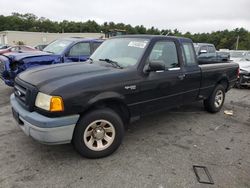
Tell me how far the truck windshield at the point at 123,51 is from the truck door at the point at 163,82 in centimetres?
22

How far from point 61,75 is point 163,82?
1798 mm

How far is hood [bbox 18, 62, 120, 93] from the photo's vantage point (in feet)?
11.4

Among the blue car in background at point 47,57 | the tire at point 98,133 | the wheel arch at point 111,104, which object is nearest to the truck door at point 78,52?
the blue car in background at point 47,57

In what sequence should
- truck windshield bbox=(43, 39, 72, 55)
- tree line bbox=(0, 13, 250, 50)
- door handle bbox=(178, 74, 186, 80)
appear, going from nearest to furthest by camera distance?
door handle bbox=(178, 74, 186, 80) < truck windshield bbox=(43, 39, 72, 55) < tree line bbox=(0, 13, 250, 50)

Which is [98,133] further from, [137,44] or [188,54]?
[188,54]

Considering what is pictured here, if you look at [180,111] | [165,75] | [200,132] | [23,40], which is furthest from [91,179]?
[23,40]

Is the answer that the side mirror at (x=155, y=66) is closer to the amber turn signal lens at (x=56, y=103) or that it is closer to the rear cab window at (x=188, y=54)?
the rear cab window at (x=188, y=54)

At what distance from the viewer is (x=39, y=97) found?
11.2ft

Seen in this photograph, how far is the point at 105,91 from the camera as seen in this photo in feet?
12.1

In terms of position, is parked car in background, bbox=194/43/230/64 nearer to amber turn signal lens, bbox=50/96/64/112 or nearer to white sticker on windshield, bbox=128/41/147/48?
white sticker on windshield, bbox=128/41/147/48

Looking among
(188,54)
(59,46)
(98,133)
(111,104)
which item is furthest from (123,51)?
(59,46)

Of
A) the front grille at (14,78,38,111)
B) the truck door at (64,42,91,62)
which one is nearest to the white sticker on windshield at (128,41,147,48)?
the front grille at (14,78,38,111)

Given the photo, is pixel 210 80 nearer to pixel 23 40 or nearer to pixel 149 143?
pixel 149 143

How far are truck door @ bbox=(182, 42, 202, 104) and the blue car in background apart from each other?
396 centimetres
